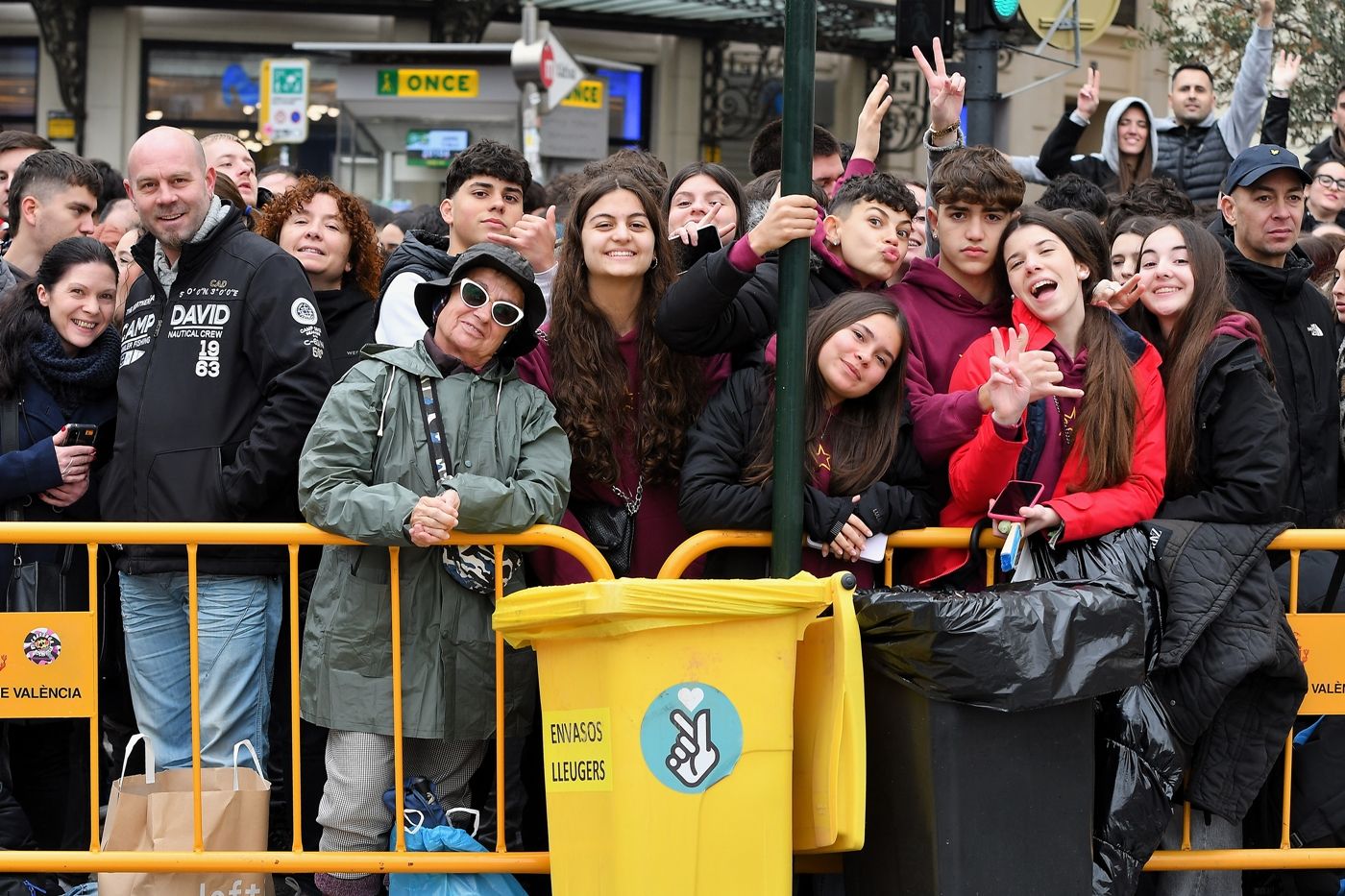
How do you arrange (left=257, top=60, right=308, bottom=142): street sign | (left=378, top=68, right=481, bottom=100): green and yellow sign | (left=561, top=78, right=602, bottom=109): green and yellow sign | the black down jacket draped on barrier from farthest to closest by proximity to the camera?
(left=561, top=78, right=602, bottom=109): green and yellow sign < (left=378, top=68, right=481, bottom=100): green and yellow sign < (left=257, top=60, right=308, bottom=142): street sign < the black down jacket draped on barrier

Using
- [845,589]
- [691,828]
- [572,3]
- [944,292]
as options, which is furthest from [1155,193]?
[572,3]

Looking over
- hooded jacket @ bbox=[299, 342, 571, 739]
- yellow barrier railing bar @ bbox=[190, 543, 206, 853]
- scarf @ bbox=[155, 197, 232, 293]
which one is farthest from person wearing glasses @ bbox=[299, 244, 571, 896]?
scarf @ bbox=[155, 197, 232, 293]

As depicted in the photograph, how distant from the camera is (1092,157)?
8867 millimetres

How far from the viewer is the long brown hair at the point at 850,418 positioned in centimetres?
442

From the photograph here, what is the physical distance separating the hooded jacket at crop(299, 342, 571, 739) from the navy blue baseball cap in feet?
8.95

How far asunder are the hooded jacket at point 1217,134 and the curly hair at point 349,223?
14.9ft

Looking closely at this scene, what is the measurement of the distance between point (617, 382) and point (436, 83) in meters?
11.4

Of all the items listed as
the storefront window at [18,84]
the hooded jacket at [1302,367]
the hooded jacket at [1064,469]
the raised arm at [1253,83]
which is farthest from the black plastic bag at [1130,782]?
the storefront window at [18,84]

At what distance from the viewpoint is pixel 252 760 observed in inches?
182

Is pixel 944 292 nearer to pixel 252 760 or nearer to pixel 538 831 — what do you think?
pixel 538 831

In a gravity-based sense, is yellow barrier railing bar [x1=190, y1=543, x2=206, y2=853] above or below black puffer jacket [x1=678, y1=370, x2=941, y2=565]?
below

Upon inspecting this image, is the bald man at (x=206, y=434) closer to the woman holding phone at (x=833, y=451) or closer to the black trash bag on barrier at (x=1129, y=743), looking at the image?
the woman holding phone at (x=833, y=451)

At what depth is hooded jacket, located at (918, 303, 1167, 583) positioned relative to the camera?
14.1 feet

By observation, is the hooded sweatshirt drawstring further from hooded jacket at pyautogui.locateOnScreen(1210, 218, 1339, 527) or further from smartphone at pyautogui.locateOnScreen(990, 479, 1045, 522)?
hooded jacket at pyautogui.locateOnScreen(1210, 218, 1339, 527)
